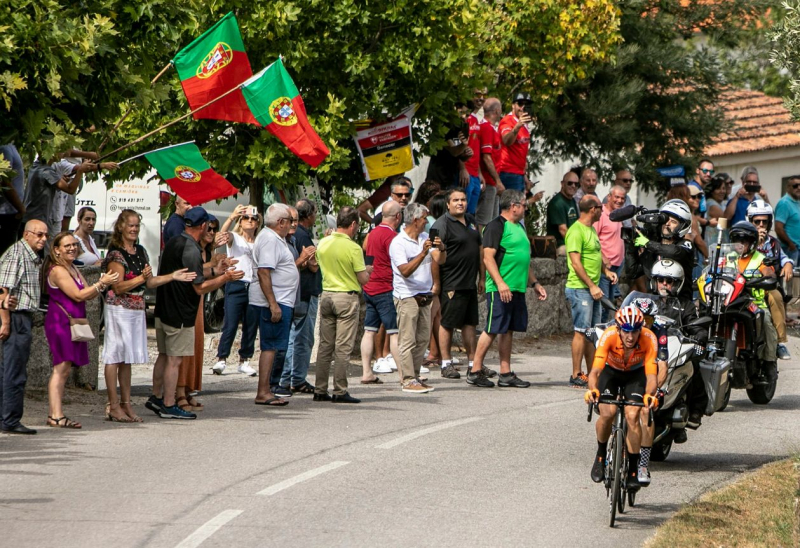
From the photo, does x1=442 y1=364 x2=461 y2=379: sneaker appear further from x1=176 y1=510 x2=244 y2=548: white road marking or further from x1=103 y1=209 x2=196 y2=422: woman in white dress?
x1=176 y1=510 x2=244 y2=548: white road marking

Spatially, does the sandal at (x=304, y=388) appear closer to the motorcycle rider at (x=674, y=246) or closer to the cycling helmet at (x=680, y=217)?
the motorcycle rider at (x=674, y=246)

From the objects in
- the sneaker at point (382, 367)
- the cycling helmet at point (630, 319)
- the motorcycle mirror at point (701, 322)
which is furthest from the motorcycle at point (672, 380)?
the sneaker at point (382, 367)

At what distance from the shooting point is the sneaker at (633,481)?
905 centimetres

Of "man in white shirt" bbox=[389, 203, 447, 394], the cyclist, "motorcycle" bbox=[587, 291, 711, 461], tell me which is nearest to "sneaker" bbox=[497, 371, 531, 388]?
"man in white shirt" bbox=[389, 203, 447, 394]

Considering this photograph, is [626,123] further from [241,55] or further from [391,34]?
[241,55]

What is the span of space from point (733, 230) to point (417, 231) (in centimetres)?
341

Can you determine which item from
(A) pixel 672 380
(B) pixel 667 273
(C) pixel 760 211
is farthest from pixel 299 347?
(C) pixel 760 211

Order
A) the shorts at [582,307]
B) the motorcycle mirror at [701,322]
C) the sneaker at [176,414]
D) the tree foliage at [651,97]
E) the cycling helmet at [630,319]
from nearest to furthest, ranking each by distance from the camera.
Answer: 1. the cycling helmet at [630,319]
2. the motorcycle mirror at [701,322]
3. the sneaker at [176,414]
4. the shorts at [582,307]
5. the tree foliage at [651,97]

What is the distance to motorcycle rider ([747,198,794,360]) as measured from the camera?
1501 centimetres

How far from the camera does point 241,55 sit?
13.2m

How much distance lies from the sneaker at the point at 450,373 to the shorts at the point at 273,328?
2844 mm

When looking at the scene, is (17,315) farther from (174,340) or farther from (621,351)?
(621,351)

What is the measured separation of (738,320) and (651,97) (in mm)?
11683

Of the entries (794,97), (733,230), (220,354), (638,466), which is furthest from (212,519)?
(733,230)
